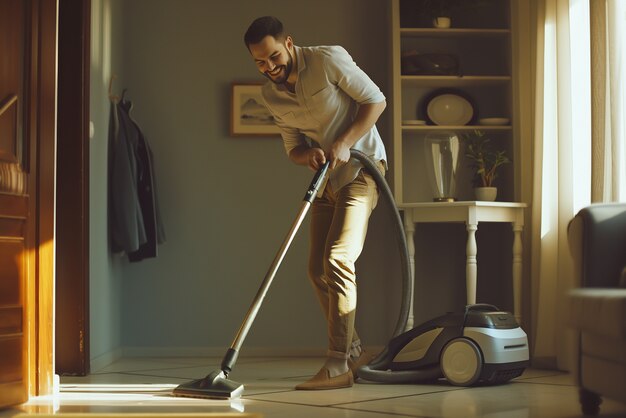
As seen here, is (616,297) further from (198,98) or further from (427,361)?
(198,98)

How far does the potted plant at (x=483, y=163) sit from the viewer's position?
14.1ft

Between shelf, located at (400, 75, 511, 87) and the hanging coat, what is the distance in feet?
4.25

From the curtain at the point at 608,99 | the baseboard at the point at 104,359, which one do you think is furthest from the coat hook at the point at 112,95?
the curtain at the point at 608,99

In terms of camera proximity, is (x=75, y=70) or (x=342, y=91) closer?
(x=342, y=91)

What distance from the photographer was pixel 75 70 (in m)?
3.78

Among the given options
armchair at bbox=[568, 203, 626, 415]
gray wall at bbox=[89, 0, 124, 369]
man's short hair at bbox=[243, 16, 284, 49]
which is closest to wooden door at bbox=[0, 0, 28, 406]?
man's short hair at bbox=[243, 16, 284, 49]

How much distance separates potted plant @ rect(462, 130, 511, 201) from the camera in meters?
4.30

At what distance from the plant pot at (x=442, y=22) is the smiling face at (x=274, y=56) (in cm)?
149

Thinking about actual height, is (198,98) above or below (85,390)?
above

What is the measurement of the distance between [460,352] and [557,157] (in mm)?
1041

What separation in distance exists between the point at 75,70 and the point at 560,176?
6.49ft

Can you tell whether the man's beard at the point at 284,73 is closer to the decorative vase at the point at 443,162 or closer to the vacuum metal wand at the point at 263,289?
the vacuum metal wand at the point at 263,289

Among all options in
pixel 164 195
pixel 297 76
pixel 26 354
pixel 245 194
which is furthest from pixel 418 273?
pixel 26 354

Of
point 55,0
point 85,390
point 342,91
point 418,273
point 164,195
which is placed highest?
point 55,0
